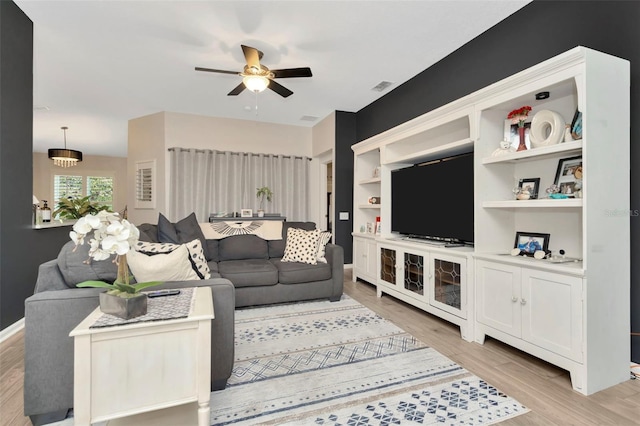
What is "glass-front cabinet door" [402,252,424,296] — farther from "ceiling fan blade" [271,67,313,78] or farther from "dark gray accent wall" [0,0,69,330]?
"dark gray accent wall" [0,0,69,330]

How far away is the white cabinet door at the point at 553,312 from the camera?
1960 millimetres

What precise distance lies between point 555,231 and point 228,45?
361cm

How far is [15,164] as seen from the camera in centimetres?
282

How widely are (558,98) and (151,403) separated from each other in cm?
333

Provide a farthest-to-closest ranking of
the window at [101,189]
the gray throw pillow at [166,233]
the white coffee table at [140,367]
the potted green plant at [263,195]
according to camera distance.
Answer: the window at [101,189] → the potted green plant at [263,195] → the gray throw pillow at [166,233] → the white coffee table at [140,367]

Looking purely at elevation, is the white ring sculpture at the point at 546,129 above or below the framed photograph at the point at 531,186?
above

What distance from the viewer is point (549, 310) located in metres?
2.12

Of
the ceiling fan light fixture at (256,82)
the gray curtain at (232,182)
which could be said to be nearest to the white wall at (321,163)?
the gray curtain at (232,182)

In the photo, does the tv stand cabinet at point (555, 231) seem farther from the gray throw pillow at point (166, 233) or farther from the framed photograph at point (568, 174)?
the gray throw pillow at point (166, 233)

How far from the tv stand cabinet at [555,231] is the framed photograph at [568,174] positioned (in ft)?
0.14

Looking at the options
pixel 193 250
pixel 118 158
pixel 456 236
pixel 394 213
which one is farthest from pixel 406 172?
pixel 118 158

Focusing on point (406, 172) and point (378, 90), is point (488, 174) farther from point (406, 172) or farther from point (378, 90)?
point (378, 90)

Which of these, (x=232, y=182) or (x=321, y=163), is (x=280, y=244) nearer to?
(x=232, y=182)

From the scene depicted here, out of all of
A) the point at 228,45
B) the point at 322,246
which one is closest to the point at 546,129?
the point at 322,246
